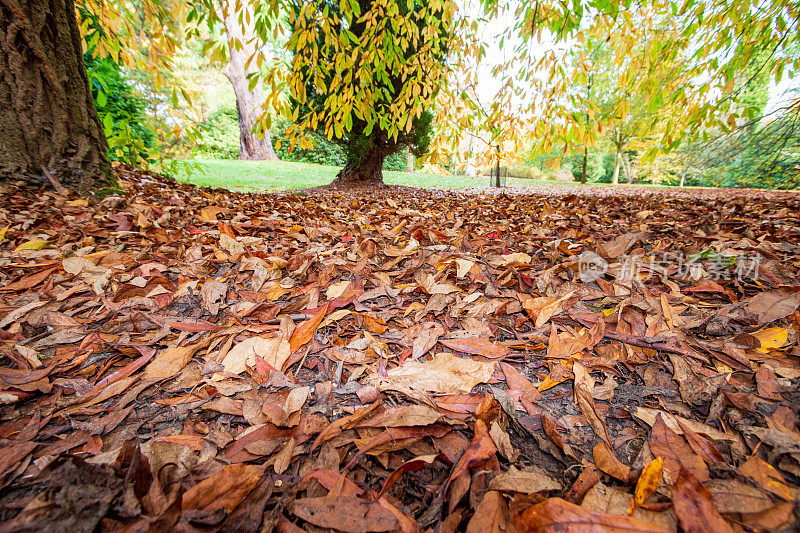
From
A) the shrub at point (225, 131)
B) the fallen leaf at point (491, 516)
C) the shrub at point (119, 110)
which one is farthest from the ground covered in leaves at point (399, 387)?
Answer: the shrub at point (225, 131)

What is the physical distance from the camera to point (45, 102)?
2291mm

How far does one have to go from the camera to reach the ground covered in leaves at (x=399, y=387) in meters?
0.56

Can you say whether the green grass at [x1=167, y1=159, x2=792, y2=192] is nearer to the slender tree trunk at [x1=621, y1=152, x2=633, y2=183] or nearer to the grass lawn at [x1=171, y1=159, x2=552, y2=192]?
the grass lawn at [x1=171, y1=159, x2=552, y2=192]

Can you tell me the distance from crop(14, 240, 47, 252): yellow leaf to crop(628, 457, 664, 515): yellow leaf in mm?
2483

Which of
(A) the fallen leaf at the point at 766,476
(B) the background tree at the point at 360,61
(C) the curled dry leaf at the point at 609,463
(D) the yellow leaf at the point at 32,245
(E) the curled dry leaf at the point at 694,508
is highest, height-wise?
(B) the background tree at the point at 360,61

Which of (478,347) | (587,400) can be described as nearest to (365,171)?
(478,347)

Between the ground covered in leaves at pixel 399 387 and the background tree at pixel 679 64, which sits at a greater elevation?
the background tree at pixel 679 64

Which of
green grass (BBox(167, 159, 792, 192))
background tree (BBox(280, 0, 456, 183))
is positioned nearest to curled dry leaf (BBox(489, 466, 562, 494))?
background tree (BBox(280, 0, 456, 183))

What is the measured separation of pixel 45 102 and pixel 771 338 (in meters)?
4.19

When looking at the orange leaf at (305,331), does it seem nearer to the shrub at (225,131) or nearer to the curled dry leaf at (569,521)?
the curled dry leaf at (569,521)

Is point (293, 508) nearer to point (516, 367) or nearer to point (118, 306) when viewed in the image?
point (516, 367)

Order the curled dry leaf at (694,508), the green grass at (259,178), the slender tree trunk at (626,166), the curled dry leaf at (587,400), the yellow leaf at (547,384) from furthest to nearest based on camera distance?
the slender tree trunk at (626,166) < the green grass at (259,178) < the yellow leaf at (547,384) < the curled dry leaf at (587,400) < the curled dry leaf at (694,508)

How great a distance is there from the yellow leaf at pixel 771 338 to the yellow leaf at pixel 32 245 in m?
2.91

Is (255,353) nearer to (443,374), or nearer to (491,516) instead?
(443,374)
